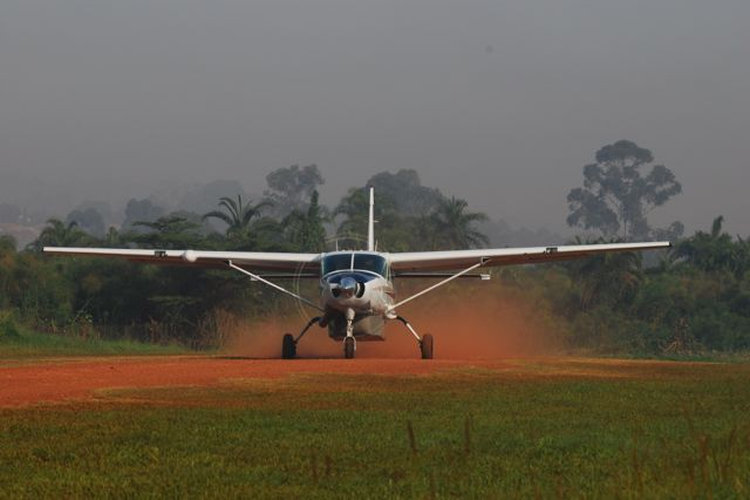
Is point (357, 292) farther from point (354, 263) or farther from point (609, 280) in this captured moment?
point (609, 280)

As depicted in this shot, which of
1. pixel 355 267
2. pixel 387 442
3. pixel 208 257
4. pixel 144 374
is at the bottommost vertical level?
pixel 387 442

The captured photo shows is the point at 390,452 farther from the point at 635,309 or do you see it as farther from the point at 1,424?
the point at 635,309

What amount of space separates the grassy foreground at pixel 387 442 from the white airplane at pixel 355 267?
36.7ft

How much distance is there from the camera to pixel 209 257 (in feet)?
107

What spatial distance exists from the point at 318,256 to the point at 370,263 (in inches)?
107

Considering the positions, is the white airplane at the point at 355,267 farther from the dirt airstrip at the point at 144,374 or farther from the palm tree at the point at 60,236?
the palm tree at the point at 60,236

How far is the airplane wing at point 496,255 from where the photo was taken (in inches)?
1293

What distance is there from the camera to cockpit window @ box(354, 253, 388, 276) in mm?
30453

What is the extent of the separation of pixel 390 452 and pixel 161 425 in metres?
2.88

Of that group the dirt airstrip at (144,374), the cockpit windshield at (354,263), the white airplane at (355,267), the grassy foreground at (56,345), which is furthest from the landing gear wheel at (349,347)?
the grassy foreground at (56,345)

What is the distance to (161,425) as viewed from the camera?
1238 centimetres

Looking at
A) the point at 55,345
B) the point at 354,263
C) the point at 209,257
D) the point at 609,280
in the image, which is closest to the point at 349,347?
the point at 354,263

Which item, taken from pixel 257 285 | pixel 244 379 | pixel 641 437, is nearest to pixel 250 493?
pixel 641 437

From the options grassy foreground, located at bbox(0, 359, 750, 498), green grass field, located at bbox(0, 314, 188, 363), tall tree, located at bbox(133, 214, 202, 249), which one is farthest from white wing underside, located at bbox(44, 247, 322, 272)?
tall tree, located at bbox(133, 214, 202, 249)
